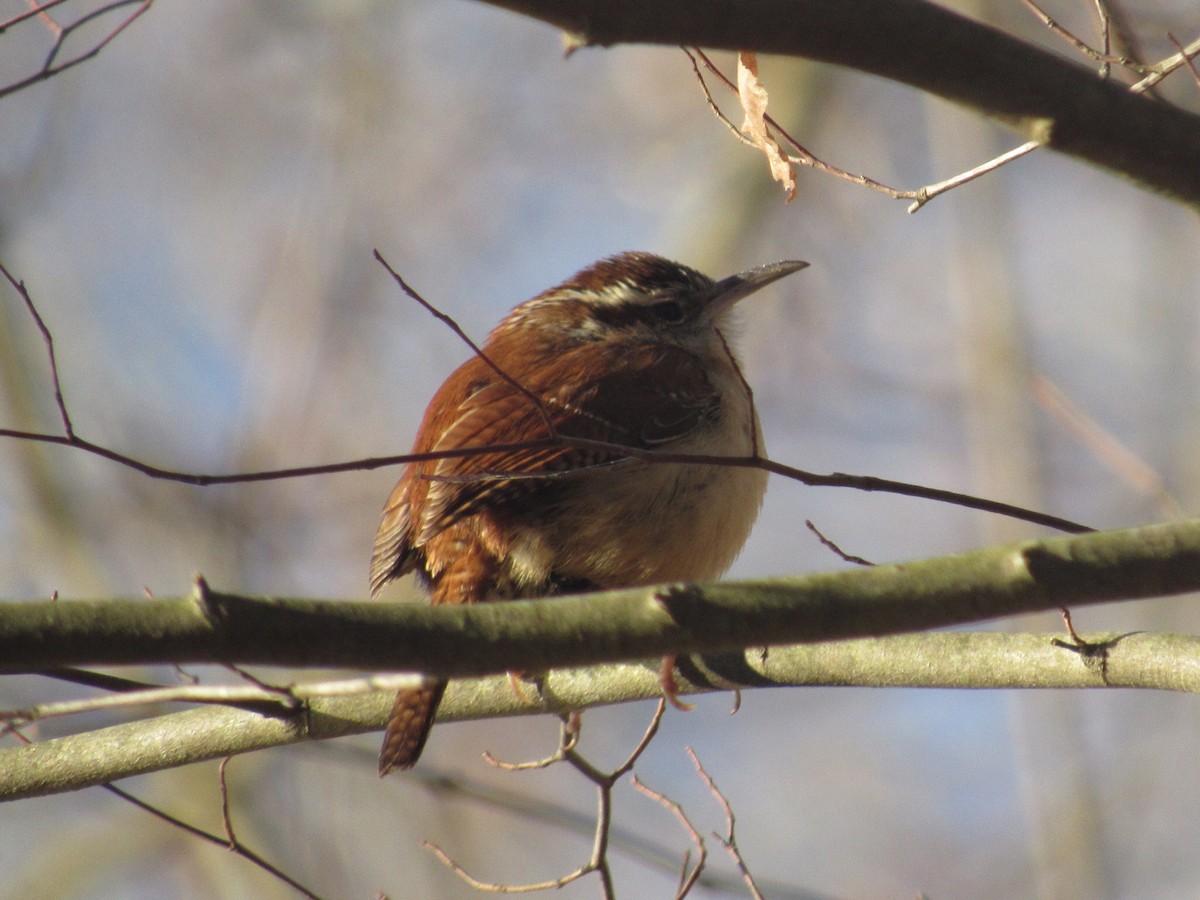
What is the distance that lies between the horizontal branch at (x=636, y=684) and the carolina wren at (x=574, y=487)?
44 centimetres

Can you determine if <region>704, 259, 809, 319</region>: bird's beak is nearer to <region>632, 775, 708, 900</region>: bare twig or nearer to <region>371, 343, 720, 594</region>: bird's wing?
<region>371, 343, 720, 594</region>: bird's wing

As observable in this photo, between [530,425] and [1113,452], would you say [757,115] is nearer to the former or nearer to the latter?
[530,425]

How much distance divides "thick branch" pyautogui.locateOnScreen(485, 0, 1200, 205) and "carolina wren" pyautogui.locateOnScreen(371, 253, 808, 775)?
189 centimetres

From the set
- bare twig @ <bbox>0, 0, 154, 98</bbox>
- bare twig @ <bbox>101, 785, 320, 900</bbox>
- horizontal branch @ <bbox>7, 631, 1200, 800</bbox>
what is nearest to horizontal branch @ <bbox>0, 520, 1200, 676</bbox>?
horizontal branch @ <bbox>7, 631, 1200, 800</bbox>

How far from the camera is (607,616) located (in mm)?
2240

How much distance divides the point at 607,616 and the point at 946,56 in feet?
3.41

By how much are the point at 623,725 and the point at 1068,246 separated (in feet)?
20.0

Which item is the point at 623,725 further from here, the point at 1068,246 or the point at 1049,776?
the point at 1068,246

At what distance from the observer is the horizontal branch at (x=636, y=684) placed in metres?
3.14

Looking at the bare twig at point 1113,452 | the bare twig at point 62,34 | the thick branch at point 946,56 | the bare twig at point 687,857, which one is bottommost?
the bare twig at point 687,857

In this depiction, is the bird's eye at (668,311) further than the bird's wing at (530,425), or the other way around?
the bird's eye at (668,311)

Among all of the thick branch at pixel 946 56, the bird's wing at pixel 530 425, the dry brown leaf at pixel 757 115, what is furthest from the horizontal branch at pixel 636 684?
the thick branch at pixel 946 56

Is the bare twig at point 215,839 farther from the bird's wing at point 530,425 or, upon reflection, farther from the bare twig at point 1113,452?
the bare twig at point 1113,452

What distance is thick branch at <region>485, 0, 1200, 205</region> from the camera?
1935 millimetres
